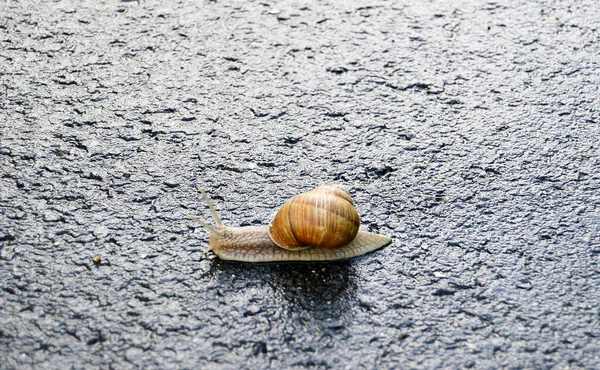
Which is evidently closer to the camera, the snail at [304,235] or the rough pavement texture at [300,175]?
the rough pavement texture at [300,175]

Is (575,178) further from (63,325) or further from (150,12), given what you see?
(150,12)

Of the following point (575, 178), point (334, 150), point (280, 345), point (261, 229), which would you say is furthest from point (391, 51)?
point (280, 345)

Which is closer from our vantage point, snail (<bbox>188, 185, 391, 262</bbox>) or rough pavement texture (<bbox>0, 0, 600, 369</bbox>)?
rough pavement texture (<bbox>0, 0, 600, 369</bbox>)

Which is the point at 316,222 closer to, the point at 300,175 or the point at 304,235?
the point at 304,235
